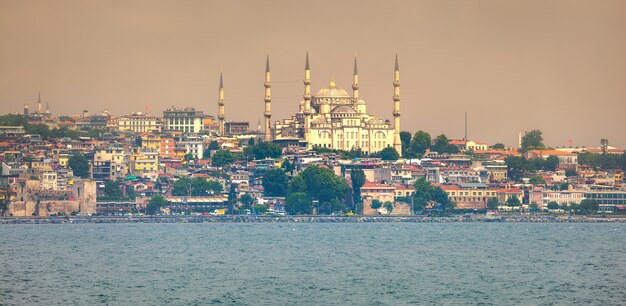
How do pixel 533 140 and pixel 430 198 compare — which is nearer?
pixel 430 198

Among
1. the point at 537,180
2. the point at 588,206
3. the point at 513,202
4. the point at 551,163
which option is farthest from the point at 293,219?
the point at 551,163

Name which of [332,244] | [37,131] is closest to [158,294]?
[332,244]

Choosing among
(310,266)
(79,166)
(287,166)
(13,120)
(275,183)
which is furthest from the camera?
(13,120)

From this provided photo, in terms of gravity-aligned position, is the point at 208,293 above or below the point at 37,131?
below

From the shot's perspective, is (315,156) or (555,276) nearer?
(555,276)

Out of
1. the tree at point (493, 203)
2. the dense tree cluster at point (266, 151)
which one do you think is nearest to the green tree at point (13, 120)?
the dense tree cluster at point (266, 151)

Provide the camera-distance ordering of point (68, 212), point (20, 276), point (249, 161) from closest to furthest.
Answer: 1. point (20, 276)
2. point (68, 212)
3. point (249, 161)

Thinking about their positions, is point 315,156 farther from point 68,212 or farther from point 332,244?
point 332,244

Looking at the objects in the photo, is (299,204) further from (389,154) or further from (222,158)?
(222,158)

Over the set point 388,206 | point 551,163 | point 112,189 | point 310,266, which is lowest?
point 310,266
